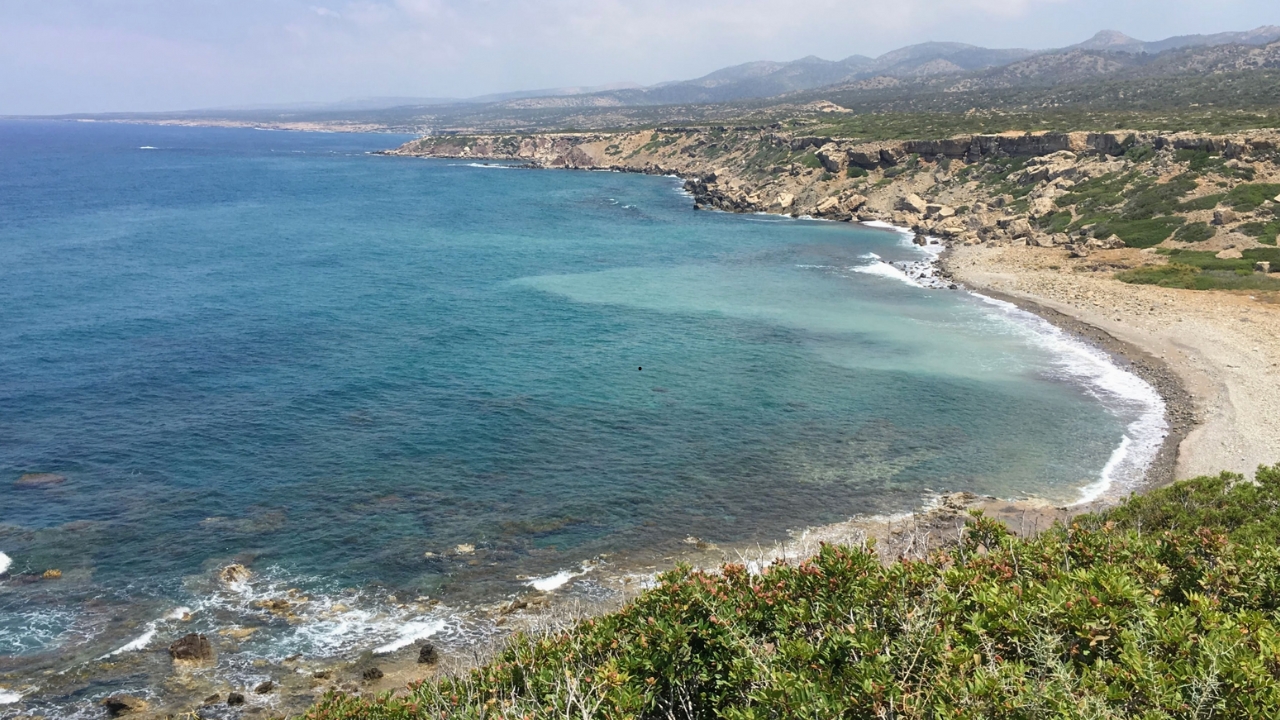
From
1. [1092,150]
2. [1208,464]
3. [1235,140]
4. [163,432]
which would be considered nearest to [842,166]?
[1092,150]

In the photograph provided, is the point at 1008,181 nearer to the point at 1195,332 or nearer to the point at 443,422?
the point at 1195,332

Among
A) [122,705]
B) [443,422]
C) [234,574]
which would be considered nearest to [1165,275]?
[443,422]

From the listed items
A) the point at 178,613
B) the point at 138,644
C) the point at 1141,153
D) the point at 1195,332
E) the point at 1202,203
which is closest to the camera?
the point at 138,644

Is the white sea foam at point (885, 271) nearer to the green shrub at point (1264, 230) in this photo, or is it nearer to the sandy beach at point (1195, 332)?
the sandy beach at point (1195, 332)

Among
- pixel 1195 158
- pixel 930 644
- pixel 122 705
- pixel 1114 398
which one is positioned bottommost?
pixel 122 705

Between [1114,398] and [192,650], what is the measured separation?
120 feet

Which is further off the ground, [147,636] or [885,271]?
[885,271]

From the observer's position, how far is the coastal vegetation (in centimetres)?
959

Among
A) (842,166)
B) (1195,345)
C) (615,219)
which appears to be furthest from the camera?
(842,166)

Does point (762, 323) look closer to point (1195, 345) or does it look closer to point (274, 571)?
point (1195, 345)

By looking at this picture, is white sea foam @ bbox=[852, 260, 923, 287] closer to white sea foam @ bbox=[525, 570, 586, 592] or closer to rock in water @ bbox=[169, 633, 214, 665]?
white sea foam @ bbox=[525, 570, 586, 592]

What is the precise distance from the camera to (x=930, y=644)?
35.3 feet

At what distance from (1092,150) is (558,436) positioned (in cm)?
7461

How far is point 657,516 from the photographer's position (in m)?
27.0
